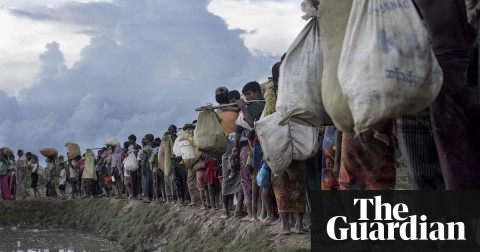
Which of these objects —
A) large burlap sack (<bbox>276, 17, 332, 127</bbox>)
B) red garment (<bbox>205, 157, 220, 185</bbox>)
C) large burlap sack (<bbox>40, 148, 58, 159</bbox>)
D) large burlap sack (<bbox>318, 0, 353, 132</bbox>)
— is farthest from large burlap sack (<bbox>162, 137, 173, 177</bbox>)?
large burlap sack (<bbox>40, 148, 58, 159</bbox>)

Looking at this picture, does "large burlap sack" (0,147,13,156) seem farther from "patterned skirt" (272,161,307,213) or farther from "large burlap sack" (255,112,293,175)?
"large burlap sack" (255,112,293,175)

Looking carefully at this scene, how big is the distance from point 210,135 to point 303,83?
13.6 ft

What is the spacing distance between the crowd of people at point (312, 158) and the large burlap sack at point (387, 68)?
39 cm

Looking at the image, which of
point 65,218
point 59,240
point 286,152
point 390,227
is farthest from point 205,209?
point 65,218

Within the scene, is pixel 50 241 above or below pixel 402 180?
below

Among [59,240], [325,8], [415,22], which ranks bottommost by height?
[59,240]

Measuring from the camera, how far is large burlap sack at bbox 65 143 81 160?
70.3 feet

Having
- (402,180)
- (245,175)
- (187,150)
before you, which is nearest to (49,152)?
(187,150)

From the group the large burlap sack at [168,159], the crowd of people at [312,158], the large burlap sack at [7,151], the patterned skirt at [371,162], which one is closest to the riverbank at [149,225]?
the crowd of people at [312,158]

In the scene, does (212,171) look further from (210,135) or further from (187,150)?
(210,135)

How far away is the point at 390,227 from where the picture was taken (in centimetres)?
363

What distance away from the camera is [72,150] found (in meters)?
21.6

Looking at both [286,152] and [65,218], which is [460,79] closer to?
[286,152]

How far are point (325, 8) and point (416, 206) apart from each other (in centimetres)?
127
